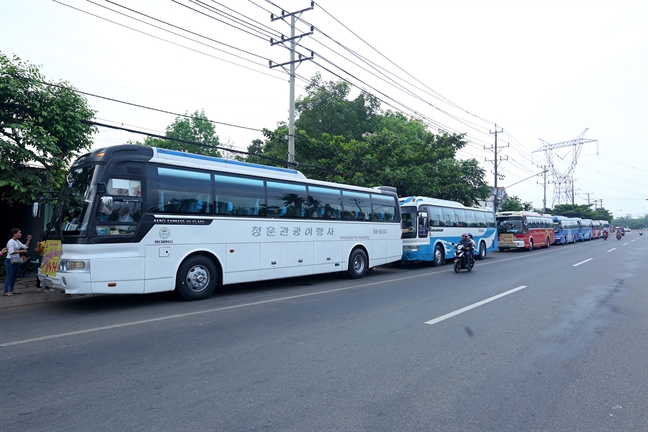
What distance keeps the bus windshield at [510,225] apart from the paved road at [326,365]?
22.2m

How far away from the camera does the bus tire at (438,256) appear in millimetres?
18875

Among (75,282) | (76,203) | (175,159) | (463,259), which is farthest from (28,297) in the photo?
(463,259)

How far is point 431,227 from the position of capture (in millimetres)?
18734

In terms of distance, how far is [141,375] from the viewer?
4.64 meters

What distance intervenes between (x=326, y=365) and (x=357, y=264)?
9.55 meters

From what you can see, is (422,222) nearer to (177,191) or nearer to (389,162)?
(389,162)

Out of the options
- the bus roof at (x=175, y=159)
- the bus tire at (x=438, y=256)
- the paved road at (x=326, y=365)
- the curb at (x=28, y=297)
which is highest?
the bus roof at (x=175, y=159)

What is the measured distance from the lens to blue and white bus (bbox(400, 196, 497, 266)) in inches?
714

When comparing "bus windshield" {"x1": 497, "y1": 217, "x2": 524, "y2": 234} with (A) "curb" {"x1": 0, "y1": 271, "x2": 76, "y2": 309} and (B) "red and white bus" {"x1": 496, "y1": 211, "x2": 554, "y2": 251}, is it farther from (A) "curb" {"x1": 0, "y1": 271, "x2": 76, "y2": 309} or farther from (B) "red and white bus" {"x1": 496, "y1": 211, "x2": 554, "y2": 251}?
(A) "curb" {"x1": 0, "y1": 271, "x2": 76, "y2": 309}

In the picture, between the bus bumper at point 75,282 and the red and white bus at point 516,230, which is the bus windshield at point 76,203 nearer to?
the bus bumper at point 75,282

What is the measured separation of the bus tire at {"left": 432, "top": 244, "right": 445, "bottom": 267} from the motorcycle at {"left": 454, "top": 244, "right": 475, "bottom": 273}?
248 centimetres

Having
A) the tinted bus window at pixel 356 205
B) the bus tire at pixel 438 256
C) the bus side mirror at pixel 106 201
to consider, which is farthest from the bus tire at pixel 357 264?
the bus side mirror at pixel 106 201

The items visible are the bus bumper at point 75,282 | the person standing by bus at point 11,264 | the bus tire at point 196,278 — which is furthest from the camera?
the person standing by bus at point 11,264

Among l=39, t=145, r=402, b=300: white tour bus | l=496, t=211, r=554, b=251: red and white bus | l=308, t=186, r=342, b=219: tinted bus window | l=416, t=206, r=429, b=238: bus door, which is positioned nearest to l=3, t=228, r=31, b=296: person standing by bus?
l=39, t=145, r=402, b=300: white tour bus
